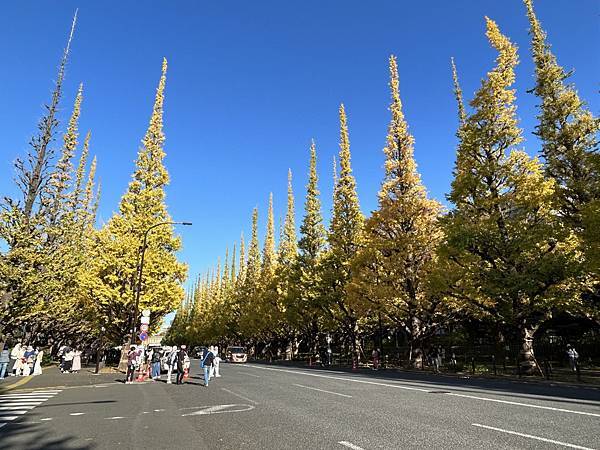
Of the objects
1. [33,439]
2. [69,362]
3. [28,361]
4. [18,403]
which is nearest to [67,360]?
[69,362]

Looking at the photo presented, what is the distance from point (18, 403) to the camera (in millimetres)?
12117

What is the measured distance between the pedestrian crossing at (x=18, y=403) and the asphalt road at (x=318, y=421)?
0.10 metres

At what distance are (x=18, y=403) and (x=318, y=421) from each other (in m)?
9.88

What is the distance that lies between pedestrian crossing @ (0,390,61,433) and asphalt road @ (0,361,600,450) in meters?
0.10

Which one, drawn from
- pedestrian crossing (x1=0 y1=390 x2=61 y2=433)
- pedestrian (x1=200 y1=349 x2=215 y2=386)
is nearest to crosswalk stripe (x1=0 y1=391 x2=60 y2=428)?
pedestrian crossing (x1=0 y1=390 x2=61 y2=433)

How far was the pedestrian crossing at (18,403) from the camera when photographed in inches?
380

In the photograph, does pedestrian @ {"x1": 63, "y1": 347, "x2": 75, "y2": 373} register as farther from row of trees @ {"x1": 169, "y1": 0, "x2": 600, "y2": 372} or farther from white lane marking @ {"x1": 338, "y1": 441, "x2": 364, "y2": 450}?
white lane marking @ {"x1": 338, "y1": 441, "x2": 364, "y2": 450}

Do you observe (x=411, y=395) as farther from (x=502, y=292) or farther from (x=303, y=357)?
(x=303, y=357)

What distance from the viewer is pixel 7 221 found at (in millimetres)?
20438

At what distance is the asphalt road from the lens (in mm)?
6332

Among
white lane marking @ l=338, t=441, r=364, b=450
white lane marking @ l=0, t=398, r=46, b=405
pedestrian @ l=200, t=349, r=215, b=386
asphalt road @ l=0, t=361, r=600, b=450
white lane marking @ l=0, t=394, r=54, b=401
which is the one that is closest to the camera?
white lane marking @ l=338, t=441, r=364, b=450

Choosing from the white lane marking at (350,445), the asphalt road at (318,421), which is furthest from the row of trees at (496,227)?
the white lane marking at (350,445)

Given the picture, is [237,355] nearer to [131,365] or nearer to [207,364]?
[131,365]

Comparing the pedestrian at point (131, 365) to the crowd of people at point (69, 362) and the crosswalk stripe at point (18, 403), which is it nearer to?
the crosswalk stripe at point (18, 403)
